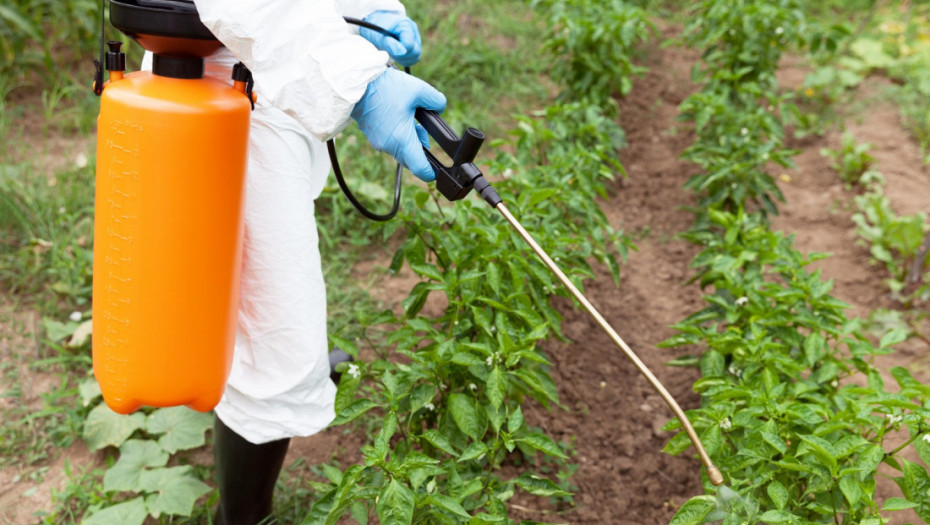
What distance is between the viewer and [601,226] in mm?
2795

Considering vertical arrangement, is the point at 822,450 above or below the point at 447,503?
above

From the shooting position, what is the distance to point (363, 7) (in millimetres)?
1966

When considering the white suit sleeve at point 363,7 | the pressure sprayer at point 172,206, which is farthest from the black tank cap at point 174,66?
the white suit sleeve at point 363,7

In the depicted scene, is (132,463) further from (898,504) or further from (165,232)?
(898,504)

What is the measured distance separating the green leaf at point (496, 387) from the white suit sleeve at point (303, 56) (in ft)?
2.29

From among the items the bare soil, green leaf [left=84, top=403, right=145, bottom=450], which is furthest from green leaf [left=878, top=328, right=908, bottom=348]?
green leaf [left=84, top=403, right=145, bottom=450]

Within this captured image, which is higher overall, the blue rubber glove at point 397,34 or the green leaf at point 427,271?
the blue rubber glove at point 397,34

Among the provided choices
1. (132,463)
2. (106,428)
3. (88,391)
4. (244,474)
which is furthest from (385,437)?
(88,391)

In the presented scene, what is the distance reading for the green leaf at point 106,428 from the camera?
2.32m

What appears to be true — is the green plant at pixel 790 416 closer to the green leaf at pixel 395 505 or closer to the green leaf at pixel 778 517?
the green leaf at pixel 778 517

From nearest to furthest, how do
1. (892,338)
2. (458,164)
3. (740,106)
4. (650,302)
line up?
Result: (458,164), (892,338), (650,302), (740,106)

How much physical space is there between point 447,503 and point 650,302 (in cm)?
186

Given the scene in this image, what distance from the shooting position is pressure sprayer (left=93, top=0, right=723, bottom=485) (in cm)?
135

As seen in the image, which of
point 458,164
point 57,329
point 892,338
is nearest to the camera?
point 458,164
